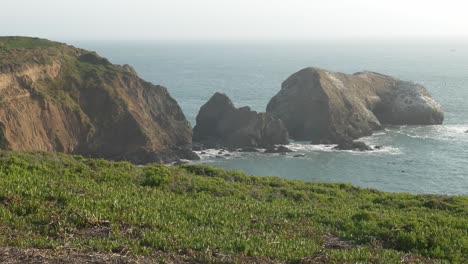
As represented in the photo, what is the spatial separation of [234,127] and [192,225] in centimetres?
6942

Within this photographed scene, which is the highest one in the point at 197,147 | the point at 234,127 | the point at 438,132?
A: the point at 234,127

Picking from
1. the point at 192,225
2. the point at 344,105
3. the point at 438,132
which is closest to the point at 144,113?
the point at 344,105

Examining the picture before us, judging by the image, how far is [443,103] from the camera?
121 m

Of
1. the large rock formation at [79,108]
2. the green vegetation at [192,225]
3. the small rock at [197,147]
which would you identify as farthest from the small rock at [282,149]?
the green vegetation at [192,225]

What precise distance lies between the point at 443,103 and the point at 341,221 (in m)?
115

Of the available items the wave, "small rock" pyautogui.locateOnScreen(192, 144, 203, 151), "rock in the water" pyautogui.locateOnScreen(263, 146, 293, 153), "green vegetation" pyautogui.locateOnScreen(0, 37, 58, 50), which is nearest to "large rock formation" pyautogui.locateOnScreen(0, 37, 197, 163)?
"green vegetation" pyautogui.locateOnScreen(0, 37, 58, 50)

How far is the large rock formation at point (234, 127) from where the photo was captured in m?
80.2

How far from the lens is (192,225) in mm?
13227

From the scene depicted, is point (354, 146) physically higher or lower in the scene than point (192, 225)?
lower

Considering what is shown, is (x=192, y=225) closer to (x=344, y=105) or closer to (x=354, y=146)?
(x=354, y=146)

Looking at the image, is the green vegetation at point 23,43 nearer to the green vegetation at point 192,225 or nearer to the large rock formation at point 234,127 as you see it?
the large rock formation at point 234,127

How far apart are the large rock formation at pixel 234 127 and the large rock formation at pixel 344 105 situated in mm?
7880

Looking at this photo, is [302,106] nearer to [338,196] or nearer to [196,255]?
[338,196]

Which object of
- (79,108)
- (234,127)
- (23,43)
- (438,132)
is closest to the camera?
(79,108)
